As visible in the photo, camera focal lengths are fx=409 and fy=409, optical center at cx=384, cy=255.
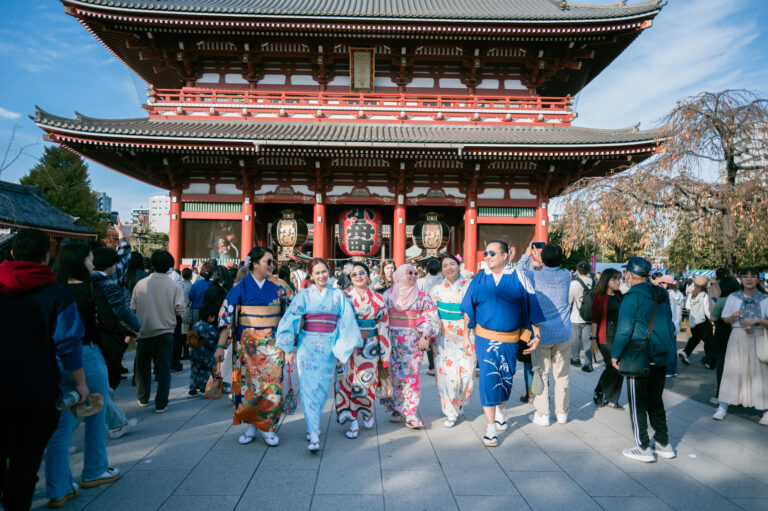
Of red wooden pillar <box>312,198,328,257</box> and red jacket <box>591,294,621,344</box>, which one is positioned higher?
red wooden pillar <box>312,198,328,257</box>

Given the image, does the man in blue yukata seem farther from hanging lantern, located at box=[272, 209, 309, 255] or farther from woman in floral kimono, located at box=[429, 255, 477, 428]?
hanging lantern, located at box=[272, 209, 309, 255]

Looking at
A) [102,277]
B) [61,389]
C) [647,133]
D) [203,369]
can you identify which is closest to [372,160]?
[647,133]

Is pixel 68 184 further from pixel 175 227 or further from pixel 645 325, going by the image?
pixel 645 325

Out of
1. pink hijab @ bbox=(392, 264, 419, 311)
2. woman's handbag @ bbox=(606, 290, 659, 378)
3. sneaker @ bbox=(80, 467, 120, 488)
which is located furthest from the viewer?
pink hijab @ bbox=(392, 264, 419, 311)

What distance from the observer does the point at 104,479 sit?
3051 mm

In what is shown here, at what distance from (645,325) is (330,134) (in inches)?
360

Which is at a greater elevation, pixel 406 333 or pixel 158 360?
pixel 406 333

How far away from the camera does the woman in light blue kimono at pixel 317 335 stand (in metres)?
3.76

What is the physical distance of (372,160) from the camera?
11766 millimetres

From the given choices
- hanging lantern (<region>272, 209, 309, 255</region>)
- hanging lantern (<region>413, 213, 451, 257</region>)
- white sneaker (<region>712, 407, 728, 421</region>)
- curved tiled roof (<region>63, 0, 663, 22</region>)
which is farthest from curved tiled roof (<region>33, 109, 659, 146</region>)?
white sneaker (<region>712, 407, 728, 421</region>)

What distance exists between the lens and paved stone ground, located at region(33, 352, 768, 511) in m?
2.87

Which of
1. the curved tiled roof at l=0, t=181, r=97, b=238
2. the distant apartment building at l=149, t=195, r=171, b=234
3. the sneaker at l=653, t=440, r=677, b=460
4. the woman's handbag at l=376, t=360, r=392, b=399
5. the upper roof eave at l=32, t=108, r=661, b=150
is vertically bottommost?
the sneaker at l=653, t=440, r=677, b=460

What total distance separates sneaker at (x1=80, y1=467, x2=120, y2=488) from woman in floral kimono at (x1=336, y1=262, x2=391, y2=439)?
6.20 feet

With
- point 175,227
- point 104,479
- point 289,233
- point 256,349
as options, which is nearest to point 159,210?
point 175,227
